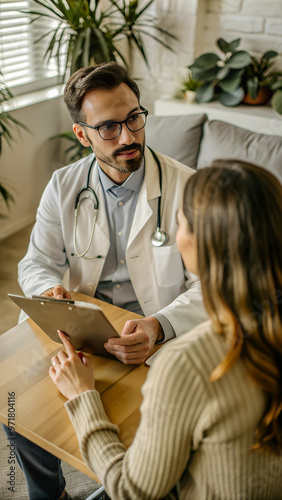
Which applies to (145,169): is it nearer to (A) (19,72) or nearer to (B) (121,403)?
(B) (121,403)

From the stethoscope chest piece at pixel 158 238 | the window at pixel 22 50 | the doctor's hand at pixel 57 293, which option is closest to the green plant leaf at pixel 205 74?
the window at pixel 22 50

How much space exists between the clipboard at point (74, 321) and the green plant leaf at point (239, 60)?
205 cm

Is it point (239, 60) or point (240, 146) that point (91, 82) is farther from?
point (239, 60)

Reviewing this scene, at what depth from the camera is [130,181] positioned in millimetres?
1539

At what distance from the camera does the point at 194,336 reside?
729 mm

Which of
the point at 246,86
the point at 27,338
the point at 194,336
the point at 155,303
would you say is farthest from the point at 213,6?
the point at 194,336

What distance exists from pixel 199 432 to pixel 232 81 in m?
2.40

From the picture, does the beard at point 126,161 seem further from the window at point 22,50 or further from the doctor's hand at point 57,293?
the window at point 22,50

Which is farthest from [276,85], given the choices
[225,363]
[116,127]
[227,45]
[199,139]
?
[225,363]

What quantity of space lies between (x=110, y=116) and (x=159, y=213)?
13.8 inches

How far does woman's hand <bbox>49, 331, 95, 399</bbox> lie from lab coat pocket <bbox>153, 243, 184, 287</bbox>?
0.49m

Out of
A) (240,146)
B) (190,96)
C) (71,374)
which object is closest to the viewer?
(71,374)

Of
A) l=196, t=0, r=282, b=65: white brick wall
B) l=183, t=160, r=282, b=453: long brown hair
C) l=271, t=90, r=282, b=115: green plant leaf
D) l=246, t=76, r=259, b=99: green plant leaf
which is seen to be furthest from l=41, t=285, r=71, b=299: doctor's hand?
l=196, t=0, r=282, b=65: white brick wall

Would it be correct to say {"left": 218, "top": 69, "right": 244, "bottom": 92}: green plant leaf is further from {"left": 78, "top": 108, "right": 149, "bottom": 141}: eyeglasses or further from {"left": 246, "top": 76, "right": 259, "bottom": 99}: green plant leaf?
{"left": 78, "top": 108, "right": 149, "bottom": 141}: eyeglasses
